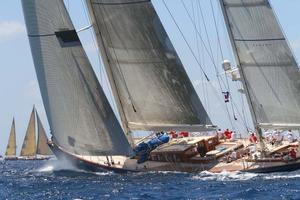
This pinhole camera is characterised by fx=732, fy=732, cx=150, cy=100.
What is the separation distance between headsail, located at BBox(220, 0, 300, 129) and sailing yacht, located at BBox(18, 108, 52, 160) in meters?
47.8

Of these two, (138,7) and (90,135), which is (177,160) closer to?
(90,135)

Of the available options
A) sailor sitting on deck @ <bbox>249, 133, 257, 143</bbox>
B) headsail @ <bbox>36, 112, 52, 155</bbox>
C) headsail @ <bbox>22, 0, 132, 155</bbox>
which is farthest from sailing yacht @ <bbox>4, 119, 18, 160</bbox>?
sailor sitting on deck @ <bbox>249, 133, 257, 143</bbox>

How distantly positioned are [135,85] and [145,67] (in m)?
1.08

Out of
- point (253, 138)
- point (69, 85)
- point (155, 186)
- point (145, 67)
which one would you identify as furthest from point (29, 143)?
point (155, 186)

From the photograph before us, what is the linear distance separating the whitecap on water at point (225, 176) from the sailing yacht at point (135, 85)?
1.18 ft

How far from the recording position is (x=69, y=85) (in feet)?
118

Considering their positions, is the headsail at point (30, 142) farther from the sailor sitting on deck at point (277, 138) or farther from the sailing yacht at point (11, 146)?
the sailor sitting on deck at point (277, 138)

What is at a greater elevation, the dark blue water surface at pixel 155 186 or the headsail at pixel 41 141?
the headsail at pixel 41 141

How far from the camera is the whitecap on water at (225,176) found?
33.1 meters

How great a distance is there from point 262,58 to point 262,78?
0.99 m

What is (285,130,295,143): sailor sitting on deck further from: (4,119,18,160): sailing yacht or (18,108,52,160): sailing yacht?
(4,119,18,160): sailing yacht

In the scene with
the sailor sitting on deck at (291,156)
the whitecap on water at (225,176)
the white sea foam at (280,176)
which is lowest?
the white sea foam at (280,176)

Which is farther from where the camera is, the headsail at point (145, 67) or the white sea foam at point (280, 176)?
the headsail at point (145, 67)

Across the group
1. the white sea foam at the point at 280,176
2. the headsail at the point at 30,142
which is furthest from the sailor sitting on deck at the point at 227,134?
the headsail at the point at 30,142
